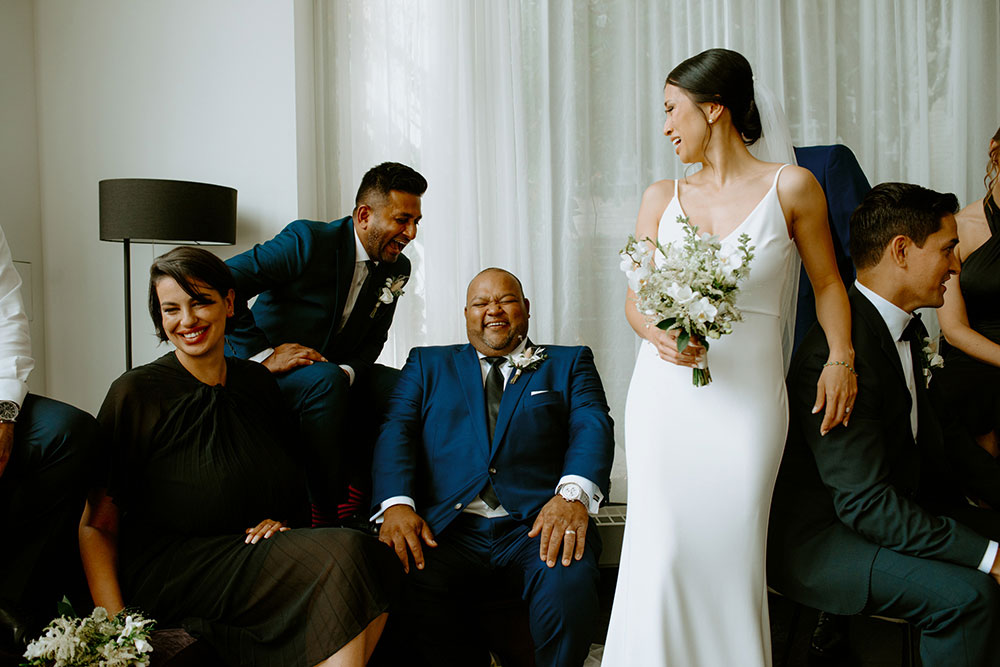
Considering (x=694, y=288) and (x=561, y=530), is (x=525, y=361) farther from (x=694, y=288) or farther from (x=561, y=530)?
(x=694, y=288)

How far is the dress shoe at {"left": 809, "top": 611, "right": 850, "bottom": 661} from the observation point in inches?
113

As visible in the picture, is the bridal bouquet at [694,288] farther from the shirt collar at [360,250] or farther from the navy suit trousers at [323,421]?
the shirt collar at [360,250]

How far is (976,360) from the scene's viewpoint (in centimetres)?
293

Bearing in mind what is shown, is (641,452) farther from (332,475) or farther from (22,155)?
(22,155)

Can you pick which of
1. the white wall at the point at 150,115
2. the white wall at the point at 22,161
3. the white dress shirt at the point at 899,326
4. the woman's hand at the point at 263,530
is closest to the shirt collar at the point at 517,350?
the woman's hand at the point at 263,530

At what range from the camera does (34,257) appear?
395cm

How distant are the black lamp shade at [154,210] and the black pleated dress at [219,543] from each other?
1.26m

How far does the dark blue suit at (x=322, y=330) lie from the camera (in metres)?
2.82

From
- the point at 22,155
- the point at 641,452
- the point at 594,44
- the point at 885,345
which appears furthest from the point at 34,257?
the point at 885,345

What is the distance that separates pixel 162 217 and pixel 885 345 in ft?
9.56

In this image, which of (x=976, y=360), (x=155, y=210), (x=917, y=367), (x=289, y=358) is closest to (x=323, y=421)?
(x=289, y=358)

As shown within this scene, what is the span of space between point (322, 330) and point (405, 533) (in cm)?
103

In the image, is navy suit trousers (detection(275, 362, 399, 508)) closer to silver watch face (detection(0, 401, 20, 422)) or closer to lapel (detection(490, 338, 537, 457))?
lapel (detection(490, 338, 537, 457))

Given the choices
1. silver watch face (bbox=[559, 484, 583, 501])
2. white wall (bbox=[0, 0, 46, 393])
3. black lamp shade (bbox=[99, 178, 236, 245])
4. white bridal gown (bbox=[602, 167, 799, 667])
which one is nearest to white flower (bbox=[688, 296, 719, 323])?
white bridal gown (bbox=[602, 167, 799, 667])
